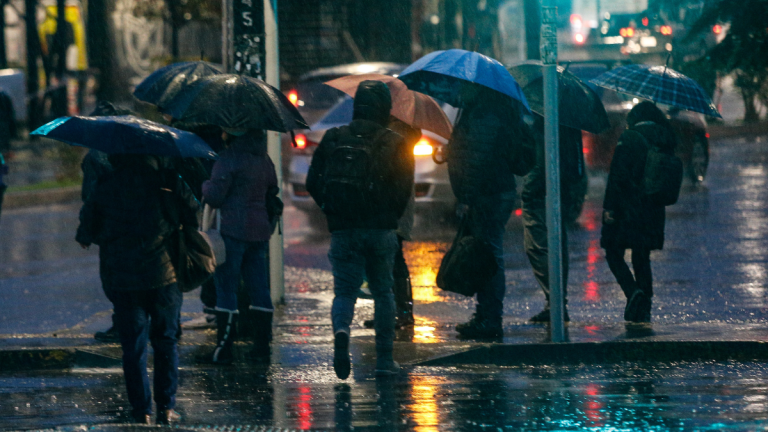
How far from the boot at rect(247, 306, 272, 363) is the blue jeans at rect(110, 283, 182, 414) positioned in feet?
4.49

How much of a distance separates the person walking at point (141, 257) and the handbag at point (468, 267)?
86.3 inches

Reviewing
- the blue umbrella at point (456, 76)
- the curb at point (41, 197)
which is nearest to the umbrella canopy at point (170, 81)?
the blue umbrella at point (456, 76)

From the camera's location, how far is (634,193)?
7660mm

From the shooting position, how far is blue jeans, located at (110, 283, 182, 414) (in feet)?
18.2

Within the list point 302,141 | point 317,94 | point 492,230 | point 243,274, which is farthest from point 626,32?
point 243,274

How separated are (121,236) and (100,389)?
1.49 metres

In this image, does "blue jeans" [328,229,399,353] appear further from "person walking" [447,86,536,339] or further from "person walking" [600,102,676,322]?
"person walking" [600,102,676,322]

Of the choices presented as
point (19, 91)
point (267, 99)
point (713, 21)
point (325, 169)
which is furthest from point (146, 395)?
point (19, 91)

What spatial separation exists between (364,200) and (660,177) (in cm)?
245

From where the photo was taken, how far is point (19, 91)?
Result: 27484mm

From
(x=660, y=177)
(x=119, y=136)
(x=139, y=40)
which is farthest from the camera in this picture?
(x=139, y=40)

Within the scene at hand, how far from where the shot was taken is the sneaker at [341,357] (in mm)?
6305

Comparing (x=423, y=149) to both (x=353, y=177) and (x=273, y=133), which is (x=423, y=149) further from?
(x=353, y=177)

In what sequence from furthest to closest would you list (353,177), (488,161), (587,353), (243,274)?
(488,161), (243,274), (587,353), (353,177)
